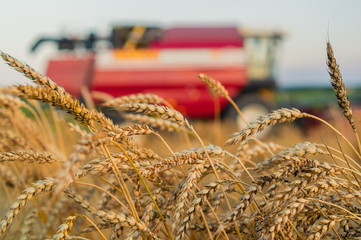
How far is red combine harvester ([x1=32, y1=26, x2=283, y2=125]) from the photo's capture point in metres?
9.68

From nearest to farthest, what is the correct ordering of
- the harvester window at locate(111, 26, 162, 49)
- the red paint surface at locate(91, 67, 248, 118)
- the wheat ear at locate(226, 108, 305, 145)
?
the wheat ear at locate(226, 108, 305, 145) → the red paint surface at locate(91, 67, 248, 118) → the harvester window at locate(111, 26, 162, 49)

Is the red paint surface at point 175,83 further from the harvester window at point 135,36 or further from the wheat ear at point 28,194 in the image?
the wheat ear at point 28,194

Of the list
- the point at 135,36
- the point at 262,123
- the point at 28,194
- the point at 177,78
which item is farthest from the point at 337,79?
the point at 135,36

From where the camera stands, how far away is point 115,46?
10016 millimetres

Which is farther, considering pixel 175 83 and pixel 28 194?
pixel 175 83

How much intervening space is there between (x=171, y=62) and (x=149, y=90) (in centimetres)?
90

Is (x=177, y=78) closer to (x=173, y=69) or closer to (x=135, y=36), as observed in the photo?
(x=173, y=69)

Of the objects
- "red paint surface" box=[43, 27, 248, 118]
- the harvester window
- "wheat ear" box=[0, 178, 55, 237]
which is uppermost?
the harvester window

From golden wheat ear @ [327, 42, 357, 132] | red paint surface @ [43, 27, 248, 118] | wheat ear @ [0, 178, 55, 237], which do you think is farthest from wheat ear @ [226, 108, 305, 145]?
red paint surface @ [43, 27, 248, 118]

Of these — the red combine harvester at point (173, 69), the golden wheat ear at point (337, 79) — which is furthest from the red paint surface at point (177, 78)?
the golden wheat ear at point (337, 79)

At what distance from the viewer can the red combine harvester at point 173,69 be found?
9680 mm

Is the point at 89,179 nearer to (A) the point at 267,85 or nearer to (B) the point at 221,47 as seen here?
(B) the point at 221,47

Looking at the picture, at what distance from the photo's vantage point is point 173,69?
9.78 meters

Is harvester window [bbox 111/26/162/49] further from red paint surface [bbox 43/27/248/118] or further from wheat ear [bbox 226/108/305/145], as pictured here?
wheat ear [bbox 226/108/305/145]
